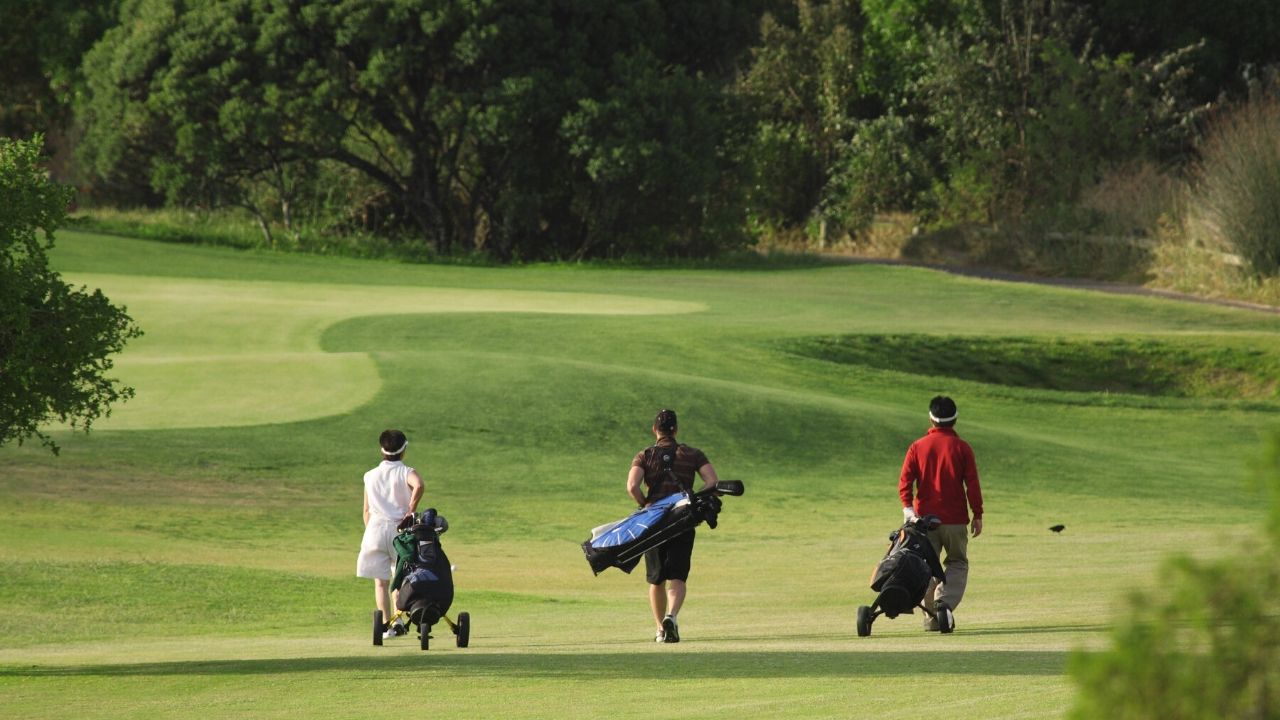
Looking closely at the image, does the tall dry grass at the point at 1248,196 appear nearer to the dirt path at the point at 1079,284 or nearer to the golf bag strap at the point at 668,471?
the dirt path at the point at 1079,284

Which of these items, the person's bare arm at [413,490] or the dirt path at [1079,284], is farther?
the dirt path at [1079,284]

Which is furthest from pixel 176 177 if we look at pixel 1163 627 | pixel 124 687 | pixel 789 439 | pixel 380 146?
pixel 1163 627

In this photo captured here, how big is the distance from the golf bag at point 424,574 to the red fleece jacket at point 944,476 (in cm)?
292

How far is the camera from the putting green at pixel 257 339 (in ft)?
76.3

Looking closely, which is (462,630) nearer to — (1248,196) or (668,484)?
(668,484)

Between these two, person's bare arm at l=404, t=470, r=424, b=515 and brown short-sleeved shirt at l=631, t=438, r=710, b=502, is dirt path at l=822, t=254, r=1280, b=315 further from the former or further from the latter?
person's bare arm at l=404, t=470, r=424, b=515

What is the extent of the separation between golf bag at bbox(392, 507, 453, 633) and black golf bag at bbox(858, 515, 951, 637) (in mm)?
2515

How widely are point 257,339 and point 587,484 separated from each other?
33.7 feet

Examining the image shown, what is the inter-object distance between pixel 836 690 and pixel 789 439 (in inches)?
621

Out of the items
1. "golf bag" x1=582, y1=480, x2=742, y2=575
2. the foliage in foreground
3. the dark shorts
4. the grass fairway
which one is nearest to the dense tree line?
the grass fairway

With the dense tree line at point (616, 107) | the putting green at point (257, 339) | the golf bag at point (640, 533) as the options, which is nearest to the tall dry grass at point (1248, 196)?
the dense tree line at point (616, 107)

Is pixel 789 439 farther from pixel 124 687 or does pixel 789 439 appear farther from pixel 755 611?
pixel 124 687

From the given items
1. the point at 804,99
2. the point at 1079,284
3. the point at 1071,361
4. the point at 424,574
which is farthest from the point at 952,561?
the point at 804,99

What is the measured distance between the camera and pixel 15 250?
10.8 metres
